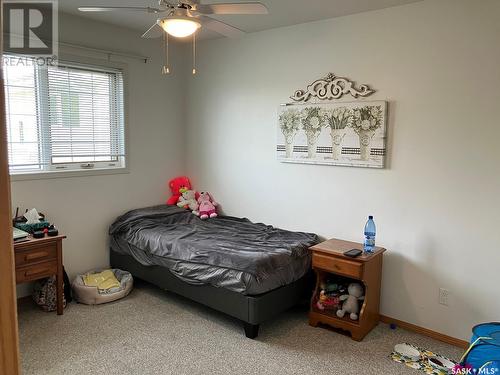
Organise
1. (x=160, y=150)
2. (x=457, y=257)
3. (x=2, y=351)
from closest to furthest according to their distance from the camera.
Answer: (x=2, y=351) → (x=457, y=257) → (x=160, y=150)

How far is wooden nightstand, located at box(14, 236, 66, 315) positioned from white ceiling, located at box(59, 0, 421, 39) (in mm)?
1919

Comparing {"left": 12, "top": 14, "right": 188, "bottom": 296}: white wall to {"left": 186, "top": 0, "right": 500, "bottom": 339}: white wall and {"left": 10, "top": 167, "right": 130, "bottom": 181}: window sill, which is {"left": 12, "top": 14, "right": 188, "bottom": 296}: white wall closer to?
{"left": 10, "top": 167, "right": 130, "bottom": 181}: window sill

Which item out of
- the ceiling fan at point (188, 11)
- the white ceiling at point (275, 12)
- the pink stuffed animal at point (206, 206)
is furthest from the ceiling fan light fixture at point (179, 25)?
the pink stuffed animal at point (206, 206)

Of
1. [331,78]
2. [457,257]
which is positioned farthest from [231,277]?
[331,78]

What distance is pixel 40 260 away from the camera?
10.0 feet

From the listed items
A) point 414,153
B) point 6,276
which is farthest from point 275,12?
point 6,276

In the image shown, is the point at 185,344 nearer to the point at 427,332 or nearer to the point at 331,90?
the point at 427,332

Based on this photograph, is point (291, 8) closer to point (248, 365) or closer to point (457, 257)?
point (457, 257)

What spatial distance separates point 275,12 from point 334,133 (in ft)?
3.63

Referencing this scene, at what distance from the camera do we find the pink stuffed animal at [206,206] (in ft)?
13.8

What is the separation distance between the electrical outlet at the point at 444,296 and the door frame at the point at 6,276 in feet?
9.77

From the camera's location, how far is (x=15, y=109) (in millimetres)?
3268

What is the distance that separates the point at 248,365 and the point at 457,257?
1.67m

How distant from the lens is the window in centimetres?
329
